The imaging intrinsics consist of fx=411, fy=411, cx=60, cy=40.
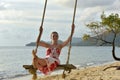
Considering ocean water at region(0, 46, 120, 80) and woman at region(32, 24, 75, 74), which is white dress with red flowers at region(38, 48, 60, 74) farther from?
ocean water at region(0, 46, 120, 80)

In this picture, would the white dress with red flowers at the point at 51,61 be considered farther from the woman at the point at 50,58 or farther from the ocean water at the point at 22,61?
the ocean water at the point at 22,61

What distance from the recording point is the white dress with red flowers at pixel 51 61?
1226 cm

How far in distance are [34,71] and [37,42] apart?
0.86 meters

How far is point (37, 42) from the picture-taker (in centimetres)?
1184

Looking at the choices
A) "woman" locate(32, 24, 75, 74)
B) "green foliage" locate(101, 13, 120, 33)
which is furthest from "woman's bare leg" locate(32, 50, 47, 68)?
"green foliage" locate(101, 13, 120, 33)

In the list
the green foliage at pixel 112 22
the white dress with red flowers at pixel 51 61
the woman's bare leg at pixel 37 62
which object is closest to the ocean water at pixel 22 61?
the green foliage at pixel 112 22

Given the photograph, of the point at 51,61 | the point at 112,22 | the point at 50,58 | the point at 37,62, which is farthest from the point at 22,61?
the point at 37,62

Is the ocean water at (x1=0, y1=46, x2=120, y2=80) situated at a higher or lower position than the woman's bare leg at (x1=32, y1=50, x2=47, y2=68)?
lower

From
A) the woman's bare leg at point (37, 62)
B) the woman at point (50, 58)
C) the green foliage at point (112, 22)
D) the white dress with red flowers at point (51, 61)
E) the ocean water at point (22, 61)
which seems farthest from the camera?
the ocean water at point (22, 61)

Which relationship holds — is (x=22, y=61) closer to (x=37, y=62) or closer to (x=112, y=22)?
(x=112, y=22)

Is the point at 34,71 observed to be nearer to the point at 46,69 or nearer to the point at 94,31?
the point at 46,69

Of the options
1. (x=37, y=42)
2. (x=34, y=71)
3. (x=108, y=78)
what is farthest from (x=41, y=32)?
(x=108, y=78)

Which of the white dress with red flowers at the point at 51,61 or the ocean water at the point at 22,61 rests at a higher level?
the white dress with red flowers at the point at 51,61

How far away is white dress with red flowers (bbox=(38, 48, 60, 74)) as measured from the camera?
40.2ft
